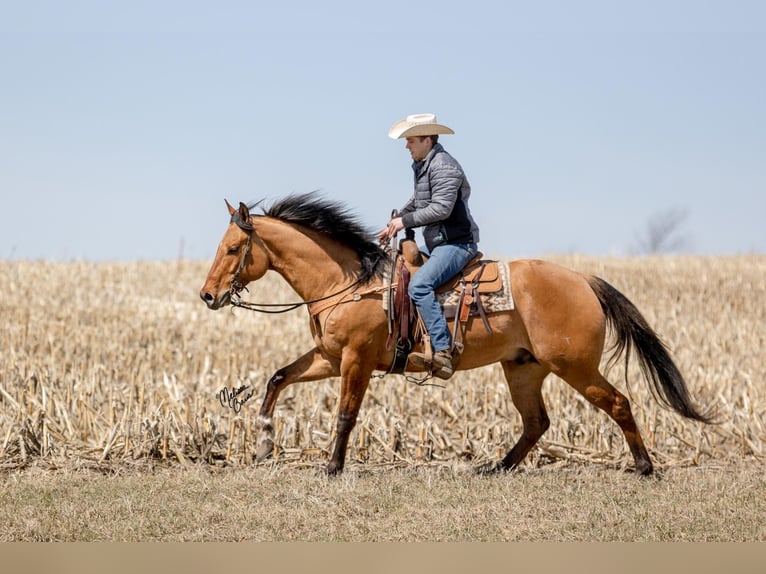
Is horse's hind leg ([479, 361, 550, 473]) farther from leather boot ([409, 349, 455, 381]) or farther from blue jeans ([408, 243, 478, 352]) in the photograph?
blue jeans ([408, 243, 478, 352])

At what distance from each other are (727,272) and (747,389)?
1263cm

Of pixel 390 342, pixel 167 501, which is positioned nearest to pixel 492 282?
pixel 390 342

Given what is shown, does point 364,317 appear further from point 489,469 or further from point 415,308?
point 489,469

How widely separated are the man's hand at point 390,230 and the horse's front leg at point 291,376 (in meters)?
1.23

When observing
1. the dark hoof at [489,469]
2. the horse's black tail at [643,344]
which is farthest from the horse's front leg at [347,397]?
the horse's black tail at [643,344]

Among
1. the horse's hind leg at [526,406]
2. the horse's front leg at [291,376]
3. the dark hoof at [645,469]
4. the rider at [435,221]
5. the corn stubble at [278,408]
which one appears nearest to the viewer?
the rider at [435,221]

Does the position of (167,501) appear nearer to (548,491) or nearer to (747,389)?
(548,491)

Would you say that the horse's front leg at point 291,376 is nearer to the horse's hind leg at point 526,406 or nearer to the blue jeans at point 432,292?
the blue jeans at point 432,292

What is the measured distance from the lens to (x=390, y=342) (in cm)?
880

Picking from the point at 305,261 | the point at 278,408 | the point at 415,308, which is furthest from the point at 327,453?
the point at 305,261

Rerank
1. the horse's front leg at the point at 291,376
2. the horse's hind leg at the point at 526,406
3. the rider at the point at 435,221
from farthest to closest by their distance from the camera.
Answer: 1. the horse's hind leg at the point at 526,406
2. the horse's front leg at the point at 291,376
3. the rider at the point at 435,221

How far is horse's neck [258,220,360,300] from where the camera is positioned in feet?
29.2

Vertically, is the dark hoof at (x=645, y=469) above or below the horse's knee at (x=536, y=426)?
below

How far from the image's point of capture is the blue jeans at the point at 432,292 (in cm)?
859
